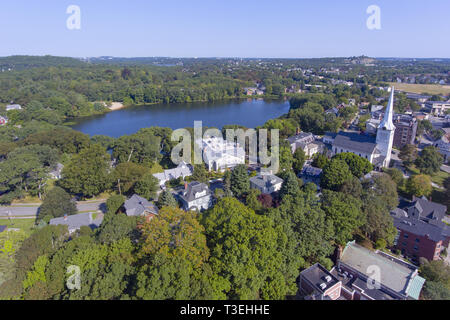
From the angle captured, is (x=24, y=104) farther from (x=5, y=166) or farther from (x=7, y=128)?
(x=5, y=166)

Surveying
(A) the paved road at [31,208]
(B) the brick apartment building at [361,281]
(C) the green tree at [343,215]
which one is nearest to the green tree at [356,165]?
(C) the green tree at [343,215]

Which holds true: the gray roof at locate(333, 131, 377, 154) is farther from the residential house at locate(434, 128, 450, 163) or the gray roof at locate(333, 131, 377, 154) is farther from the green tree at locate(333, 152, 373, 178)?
the residential house at locate(434, 128, 450, 163)

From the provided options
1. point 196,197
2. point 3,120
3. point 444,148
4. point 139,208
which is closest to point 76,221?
point 139,208

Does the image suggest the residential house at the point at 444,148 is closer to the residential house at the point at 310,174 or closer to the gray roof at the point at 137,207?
the residential house at the point at 310,174

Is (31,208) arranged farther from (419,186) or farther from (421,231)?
(419,186)

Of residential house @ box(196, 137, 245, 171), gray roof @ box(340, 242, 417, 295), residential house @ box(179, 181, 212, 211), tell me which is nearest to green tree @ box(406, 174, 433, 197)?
gray roof @ box(340, 242, 417, 295)

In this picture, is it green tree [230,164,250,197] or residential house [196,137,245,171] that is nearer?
Answer: green tree [230,164,250,197]

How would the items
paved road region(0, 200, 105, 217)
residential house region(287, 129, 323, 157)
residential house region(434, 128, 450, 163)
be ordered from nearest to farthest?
paved road region(0, 200, 105, 217) < residential house region(434, 128, 450, 163) < residential house region(287, 129, 323, 157)
